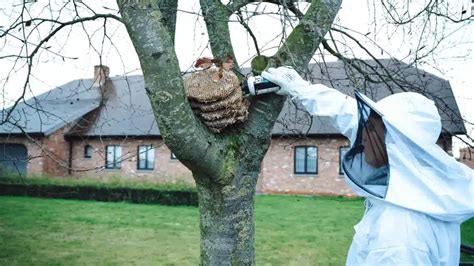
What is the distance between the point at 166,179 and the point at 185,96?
2089cm

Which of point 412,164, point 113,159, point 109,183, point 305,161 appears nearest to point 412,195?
point 412,164

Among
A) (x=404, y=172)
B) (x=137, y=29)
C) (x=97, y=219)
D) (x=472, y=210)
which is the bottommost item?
(x=97, y=219)

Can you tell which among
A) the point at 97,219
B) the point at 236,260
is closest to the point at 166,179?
the point at 97,219

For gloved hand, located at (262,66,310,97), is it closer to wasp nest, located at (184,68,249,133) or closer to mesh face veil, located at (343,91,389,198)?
wasp nest, located at (184,68,249,133)

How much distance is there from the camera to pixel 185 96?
8.14 ft

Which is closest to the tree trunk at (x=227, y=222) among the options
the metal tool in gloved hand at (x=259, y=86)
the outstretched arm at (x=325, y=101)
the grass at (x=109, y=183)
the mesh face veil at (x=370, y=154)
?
the metal tool in gloved hand at (x=259, y=86)

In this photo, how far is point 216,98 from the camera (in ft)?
8.36

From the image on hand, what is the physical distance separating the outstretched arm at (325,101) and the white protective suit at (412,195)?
108 millimetres

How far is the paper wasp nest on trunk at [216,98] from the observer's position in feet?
8.41

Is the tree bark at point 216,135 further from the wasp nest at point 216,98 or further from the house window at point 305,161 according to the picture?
the house window at point 305,161

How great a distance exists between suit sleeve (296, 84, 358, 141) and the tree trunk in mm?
694

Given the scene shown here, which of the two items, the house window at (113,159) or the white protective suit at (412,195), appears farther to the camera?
the house window at (113,159)

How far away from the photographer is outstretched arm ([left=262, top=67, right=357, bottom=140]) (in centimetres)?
231

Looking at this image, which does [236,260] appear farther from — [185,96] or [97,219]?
[97,219]
